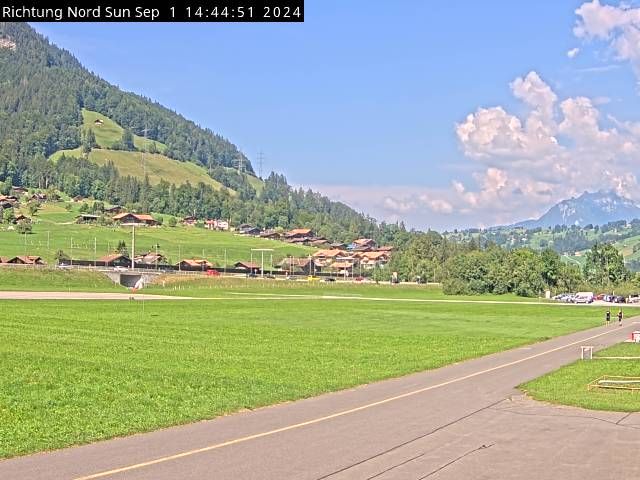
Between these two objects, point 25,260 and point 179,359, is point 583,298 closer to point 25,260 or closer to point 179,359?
point 25,260

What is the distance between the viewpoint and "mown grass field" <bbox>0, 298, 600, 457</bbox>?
21516 millimetres

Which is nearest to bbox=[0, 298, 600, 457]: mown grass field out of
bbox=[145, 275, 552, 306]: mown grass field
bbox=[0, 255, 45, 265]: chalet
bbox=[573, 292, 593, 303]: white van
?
bbox=[145, 275, 552, 306]: mown grass field

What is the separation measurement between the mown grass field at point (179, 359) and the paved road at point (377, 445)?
161 cm

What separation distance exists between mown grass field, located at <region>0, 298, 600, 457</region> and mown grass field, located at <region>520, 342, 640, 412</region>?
6.06 meters

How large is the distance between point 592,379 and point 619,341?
25.9 m

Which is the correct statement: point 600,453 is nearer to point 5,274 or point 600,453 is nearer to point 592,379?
point 592,379

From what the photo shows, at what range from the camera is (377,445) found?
17938 mm

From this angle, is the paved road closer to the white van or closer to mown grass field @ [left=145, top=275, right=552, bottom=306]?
mown grass field @ [left=145, top=275, right=552, bottom=306]

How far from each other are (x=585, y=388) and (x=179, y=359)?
16.8 meters

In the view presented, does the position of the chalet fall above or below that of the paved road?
above

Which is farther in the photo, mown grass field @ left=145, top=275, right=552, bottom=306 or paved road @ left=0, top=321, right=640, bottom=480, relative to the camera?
mown grass field @ left=145, top=275, right=552, bottom=306

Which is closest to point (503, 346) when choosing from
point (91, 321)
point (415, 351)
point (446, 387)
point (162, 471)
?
point (415, 351)

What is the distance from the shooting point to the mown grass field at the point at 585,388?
24766 mm

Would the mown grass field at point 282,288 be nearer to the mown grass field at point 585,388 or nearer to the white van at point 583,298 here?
the white van at point 583,298
